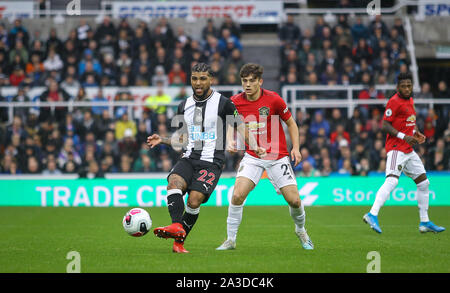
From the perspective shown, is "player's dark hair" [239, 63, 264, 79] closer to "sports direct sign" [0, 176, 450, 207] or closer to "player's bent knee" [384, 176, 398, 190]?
"player's bent knee" [384, 176, 398, 190]

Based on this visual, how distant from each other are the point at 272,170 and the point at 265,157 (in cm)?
18

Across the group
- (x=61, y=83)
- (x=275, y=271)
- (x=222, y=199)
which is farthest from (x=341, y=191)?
(x=275, y=271)

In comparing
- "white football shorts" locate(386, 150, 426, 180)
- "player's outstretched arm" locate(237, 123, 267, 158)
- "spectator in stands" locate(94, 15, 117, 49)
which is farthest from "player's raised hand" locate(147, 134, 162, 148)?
"spectator in stands" locate(94, 15, 117, 49)

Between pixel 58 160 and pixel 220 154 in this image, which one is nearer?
pixel 220 154

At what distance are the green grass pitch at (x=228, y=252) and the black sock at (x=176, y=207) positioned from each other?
41 cm

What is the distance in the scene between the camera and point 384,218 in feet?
41.8

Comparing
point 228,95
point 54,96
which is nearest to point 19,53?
point 54,96

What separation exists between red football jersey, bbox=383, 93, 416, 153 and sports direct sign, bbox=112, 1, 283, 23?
12.5m

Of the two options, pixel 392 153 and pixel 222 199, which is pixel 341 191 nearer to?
pixel 222 199

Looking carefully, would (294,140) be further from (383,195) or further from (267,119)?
(383,195)

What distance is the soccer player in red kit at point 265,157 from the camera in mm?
8016

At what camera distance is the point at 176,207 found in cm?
759

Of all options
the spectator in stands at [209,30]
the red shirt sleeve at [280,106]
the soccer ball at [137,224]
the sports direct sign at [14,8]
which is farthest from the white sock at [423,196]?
the sports direct sign at [14,8]
